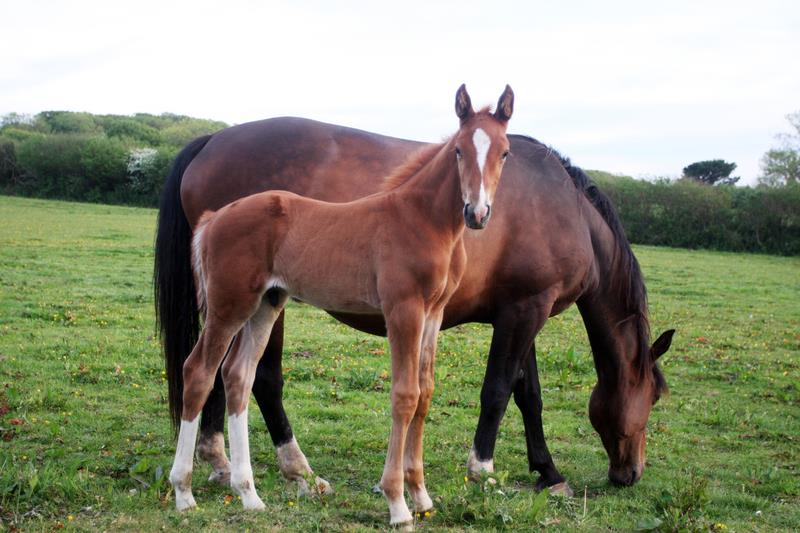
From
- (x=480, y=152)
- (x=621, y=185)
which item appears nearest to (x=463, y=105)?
(x=480, y=152)

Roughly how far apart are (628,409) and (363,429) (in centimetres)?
227

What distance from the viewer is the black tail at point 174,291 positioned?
5648mm

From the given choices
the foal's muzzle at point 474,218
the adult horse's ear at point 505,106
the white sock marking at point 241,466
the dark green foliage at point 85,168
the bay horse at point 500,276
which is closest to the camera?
the foal's muzzle at point 474,218

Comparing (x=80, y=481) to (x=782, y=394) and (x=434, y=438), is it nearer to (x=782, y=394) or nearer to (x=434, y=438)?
(x=434, y=438)

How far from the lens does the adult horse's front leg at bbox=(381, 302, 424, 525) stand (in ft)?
13.6

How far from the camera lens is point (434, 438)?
21.7ft

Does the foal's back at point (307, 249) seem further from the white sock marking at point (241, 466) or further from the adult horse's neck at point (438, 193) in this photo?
the white sock marking at point (241, 466)

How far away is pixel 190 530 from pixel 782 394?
687 centimetres

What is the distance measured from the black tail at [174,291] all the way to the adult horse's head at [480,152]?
261 cm

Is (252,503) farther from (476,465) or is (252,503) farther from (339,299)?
(476,465)

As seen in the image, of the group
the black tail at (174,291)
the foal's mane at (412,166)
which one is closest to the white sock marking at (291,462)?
the black tail at (174,291)

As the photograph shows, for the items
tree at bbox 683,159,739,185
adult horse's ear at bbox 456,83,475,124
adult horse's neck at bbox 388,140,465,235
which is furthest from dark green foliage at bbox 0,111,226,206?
adult horse's ear at bbox 456,83,475,124

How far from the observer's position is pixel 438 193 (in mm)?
4344

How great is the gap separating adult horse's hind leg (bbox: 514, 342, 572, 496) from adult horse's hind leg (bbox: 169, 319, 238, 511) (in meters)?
2.40
